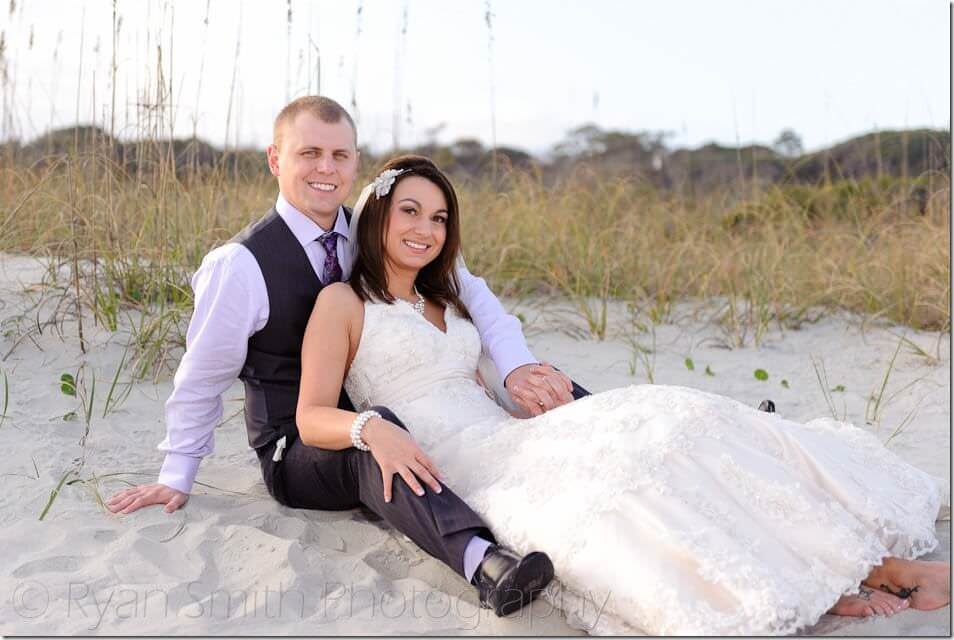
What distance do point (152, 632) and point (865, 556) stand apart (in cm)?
181

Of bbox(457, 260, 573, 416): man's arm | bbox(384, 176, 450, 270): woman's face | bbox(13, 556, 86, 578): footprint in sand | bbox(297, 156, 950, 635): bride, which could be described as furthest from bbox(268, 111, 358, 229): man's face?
bbox(13, 556, 86, 578): footprint in sand

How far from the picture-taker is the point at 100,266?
15.5ft

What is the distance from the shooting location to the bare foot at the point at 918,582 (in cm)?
254

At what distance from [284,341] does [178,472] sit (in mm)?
553

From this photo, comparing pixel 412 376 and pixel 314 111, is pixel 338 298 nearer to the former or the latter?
pixel 412 376

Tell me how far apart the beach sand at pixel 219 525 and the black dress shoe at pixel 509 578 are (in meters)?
0.07

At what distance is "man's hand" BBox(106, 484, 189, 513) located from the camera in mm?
3098

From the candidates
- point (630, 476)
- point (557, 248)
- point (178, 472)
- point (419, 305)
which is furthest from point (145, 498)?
point (557, 248)

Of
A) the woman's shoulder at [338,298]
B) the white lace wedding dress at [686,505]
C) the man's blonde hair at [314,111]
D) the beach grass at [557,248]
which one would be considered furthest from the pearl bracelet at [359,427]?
the beach grass at [557,248]

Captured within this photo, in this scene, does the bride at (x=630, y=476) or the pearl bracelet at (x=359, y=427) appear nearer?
the bride at (x=630, y=476)

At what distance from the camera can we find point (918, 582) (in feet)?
8.46

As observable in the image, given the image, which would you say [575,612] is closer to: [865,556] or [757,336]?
[865,556]

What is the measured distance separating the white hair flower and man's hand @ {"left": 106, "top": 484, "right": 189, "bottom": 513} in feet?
3.90

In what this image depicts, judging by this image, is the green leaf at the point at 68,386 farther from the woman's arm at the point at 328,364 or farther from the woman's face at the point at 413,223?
the woman's face at the point at 413,223
